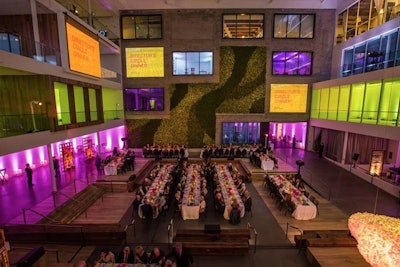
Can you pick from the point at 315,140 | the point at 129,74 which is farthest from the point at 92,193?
the point at 315,140

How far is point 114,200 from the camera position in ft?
41.5

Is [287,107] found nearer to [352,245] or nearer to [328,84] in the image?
[328,84]

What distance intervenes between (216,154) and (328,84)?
1213 centimetres

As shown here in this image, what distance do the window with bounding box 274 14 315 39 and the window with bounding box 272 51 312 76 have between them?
1796mm

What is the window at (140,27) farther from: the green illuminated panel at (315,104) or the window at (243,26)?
the green illuminated panel at (315,104)

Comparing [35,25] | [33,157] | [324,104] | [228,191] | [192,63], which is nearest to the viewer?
[228,191]

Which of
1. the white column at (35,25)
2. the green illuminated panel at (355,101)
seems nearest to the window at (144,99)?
the white column at (35,25)

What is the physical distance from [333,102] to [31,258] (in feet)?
74.4

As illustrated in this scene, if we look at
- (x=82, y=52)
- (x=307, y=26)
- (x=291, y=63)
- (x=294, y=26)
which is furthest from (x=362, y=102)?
(x=82, y=52)

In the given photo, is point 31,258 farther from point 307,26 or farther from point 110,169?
point 307,26

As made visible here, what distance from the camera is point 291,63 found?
2316 centimetres

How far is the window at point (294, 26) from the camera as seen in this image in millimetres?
22516

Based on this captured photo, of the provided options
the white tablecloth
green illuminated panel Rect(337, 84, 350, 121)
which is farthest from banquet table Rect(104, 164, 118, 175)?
green illuminated panel Rect(337, 84, 350, 121)

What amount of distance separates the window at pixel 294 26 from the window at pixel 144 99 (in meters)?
13.9
